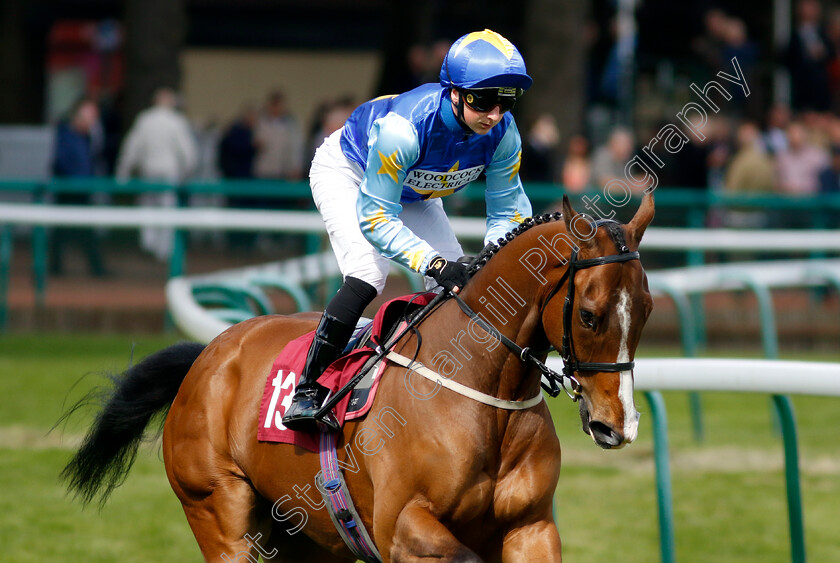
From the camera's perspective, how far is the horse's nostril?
3037 mm

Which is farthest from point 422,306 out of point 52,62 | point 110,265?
point 52,62

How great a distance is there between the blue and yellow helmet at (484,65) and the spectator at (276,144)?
9501 mm

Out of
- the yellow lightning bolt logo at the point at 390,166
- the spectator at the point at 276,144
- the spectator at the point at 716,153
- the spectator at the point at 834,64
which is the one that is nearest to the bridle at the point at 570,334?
the yellow lightning bolt logo at the point at 390,166

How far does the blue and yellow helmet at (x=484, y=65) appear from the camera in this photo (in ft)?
11.3

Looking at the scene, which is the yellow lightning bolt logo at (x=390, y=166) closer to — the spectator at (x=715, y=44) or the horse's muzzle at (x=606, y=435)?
the horse's muzzle at (x=606, y=435)

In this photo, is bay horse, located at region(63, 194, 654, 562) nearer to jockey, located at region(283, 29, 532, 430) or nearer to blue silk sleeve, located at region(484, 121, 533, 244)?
jockey, located at region(283, 29, 532, 430)

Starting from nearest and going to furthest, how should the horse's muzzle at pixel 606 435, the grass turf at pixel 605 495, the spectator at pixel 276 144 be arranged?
the horse's muzzle at pixel 606 435, the grass turf at pixel 605 495, the spectator at pixel 276 144

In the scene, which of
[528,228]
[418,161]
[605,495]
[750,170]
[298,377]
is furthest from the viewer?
[750,170]

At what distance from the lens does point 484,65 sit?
11.4 ft

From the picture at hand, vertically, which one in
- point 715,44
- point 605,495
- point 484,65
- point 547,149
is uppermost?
point 715,44

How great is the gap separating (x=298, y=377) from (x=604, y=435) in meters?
1.16

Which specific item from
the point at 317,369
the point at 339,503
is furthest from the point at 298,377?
the point at 339,503

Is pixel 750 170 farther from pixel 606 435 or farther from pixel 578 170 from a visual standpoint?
pixel 606 435

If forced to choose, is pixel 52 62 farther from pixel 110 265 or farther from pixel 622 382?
pixel 622 382
